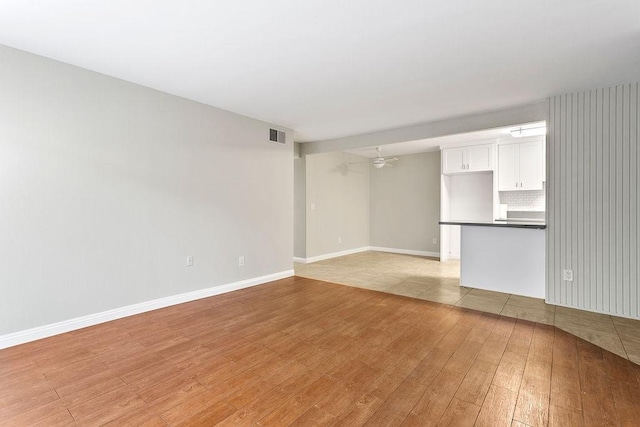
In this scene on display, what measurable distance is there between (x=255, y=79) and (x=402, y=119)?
241 centimetres

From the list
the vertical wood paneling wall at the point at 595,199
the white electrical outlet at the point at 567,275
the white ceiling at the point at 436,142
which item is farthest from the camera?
the white ceiling at the point at 436,142

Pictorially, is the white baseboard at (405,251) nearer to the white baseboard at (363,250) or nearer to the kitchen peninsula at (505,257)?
the white baseboard at (363,250)

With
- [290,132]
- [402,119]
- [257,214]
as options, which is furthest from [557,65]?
[257,214]

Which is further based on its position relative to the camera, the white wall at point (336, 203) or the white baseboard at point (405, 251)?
the white baseboard at point (405, 251)

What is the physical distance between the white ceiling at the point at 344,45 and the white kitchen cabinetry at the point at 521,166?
7.94 ft

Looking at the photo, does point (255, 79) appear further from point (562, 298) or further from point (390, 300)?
point (562, 298)

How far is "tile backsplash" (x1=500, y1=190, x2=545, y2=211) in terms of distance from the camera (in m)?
5.85

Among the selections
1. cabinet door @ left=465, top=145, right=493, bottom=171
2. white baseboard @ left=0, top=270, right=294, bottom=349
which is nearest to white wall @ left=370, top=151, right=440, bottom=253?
cabinet door @ left=465, top=145, right=493, bottom=171

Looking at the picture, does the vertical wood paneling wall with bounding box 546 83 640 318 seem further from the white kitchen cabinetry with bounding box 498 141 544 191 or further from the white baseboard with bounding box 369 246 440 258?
the white baseboard with bounding box 369 246 440 258

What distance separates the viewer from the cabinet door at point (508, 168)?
5.89 m

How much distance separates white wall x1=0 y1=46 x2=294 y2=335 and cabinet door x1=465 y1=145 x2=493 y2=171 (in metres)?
4.62

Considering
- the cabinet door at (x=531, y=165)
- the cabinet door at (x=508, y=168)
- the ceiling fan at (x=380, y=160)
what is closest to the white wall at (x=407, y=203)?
the ceiling fan at (x=380, y=160)

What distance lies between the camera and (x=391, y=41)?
2.46 meters

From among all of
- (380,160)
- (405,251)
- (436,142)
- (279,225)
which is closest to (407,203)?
(405,251)
